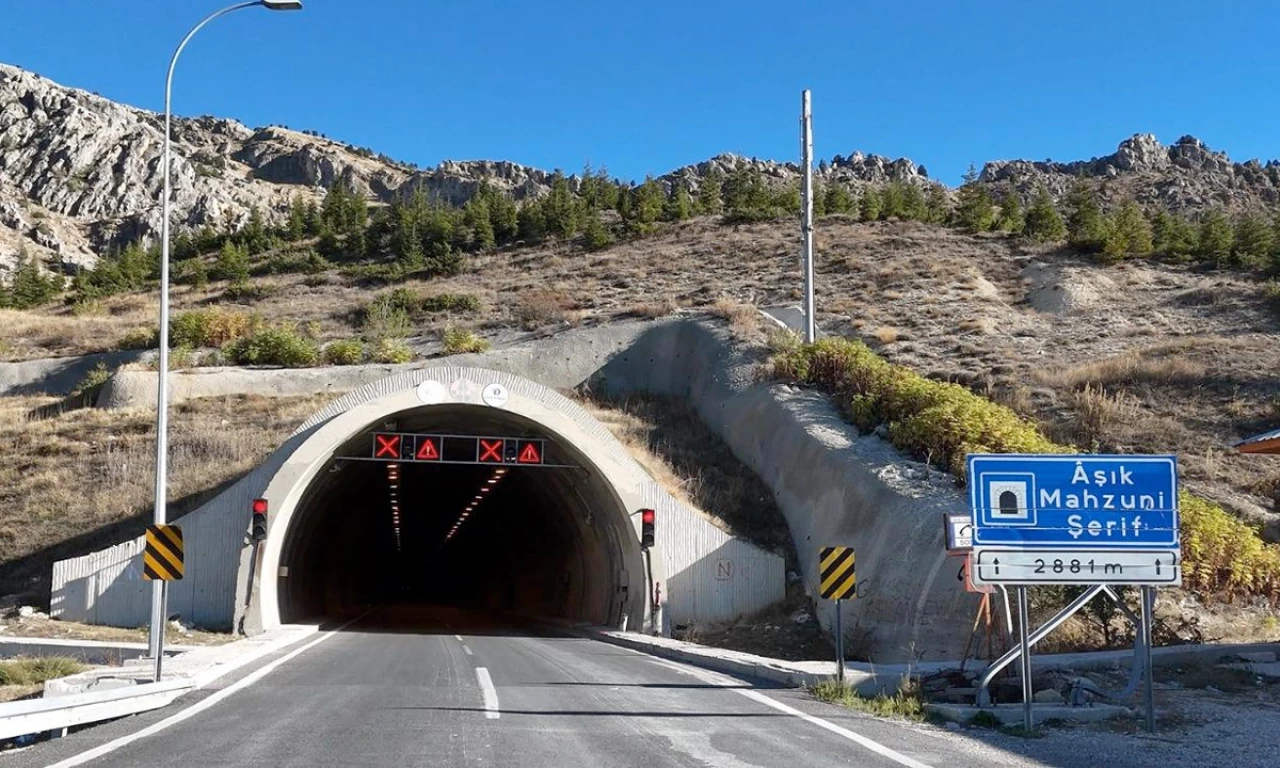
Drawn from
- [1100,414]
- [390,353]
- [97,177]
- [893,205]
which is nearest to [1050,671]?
[1100,414]

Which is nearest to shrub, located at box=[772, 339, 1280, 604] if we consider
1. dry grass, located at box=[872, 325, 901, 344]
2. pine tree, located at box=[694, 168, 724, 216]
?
dry grass, located at box=[872, 325, 901, 344]

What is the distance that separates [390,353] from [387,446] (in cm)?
1918

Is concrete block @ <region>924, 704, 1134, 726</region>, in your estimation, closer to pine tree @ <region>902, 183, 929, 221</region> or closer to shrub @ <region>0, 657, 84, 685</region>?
shrub @ <region>0, 657, 84, 685</region>

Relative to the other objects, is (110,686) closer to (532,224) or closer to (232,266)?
(532,224)

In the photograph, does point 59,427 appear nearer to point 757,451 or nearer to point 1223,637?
point 757,451

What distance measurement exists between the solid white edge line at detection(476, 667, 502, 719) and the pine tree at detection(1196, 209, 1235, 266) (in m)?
51.4

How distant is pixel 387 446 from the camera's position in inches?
1229

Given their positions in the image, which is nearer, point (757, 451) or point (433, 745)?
point (433, 745)

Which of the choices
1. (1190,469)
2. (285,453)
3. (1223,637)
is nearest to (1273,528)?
(1190,469)

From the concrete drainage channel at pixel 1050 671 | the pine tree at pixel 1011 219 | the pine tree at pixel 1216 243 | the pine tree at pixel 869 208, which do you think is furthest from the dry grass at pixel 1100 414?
the pine tree at pixel 869 208

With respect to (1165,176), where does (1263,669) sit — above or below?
below

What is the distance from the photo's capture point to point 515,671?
18.6 meters

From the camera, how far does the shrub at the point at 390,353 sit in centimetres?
4922

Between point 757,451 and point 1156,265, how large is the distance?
32897 millimetres
